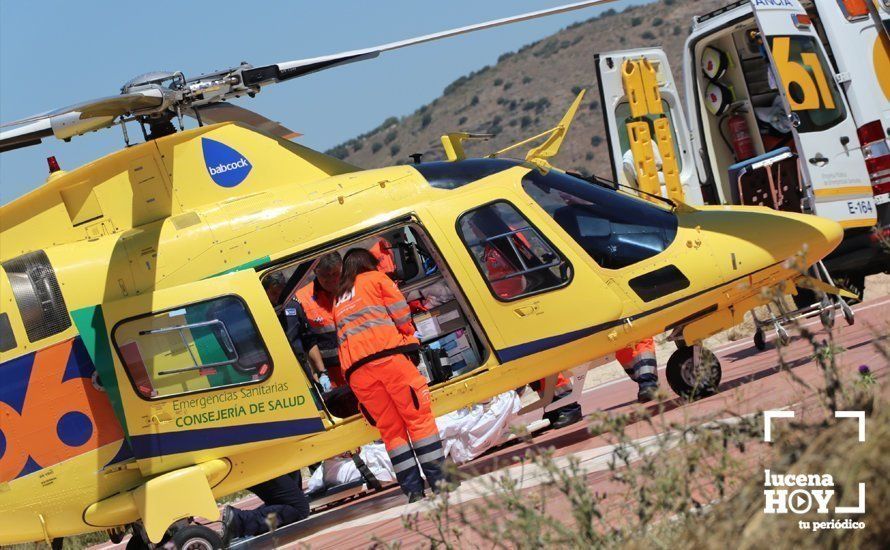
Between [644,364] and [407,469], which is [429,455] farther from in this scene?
[644,364]

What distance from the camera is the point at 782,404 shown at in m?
6.50

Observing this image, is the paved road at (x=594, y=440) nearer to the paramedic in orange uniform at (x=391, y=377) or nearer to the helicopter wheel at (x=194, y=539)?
the paramedic in orange uniform at (x=391, y=377)

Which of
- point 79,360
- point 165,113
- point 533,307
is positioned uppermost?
point 165,113

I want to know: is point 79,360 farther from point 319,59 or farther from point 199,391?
point 319,59

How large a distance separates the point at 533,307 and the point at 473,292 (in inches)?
17.9

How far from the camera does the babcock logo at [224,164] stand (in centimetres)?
832

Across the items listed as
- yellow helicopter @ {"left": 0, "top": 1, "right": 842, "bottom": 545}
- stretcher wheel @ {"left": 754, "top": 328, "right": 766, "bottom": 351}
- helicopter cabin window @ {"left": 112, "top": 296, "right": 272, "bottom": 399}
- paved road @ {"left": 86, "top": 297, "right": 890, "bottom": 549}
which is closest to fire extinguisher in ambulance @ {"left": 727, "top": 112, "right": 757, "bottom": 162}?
paved road @ {"left": 86, "top": 297, "right": 890, "bottom": 549}

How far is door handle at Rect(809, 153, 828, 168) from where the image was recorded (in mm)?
10977

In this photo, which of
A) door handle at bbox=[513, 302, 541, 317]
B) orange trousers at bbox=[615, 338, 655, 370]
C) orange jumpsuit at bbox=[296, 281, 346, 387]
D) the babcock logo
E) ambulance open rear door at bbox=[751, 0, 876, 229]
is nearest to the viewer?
door handle at bbox=[513, 302, 541, 317]

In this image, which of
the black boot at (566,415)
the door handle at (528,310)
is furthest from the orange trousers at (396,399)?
the black boot at (566,415)

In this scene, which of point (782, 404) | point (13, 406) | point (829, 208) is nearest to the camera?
point (782, 404)

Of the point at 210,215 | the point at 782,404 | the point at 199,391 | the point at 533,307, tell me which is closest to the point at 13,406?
the point at 199,391

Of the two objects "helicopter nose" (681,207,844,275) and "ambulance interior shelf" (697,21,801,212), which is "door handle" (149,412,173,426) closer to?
"helicopter nose" (681,207,844,275)

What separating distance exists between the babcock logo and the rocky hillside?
5247 centimetres
